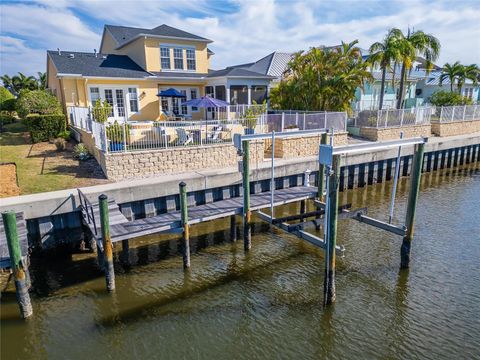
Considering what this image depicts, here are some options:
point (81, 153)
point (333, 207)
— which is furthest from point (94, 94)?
point (333, 207)

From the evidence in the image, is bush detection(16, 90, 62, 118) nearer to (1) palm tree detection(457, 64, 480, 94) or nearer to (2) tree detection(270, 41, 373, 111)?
(2) tree detection(270, 41, 373, 111)

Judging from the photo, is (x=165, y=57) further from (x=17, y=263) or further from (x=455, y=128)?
(x=455, y=128)

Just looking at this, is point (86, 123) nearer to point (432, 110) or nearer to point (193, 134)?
point (193, 134)

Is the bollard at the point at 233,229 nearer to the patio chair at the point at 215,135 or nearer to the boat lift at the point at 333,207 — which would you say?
the boat lift at the point at 333,207

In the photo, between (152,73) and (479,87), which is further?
(479,87)

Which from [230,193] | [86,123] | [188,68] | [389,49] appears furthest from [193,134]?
[389,49]
